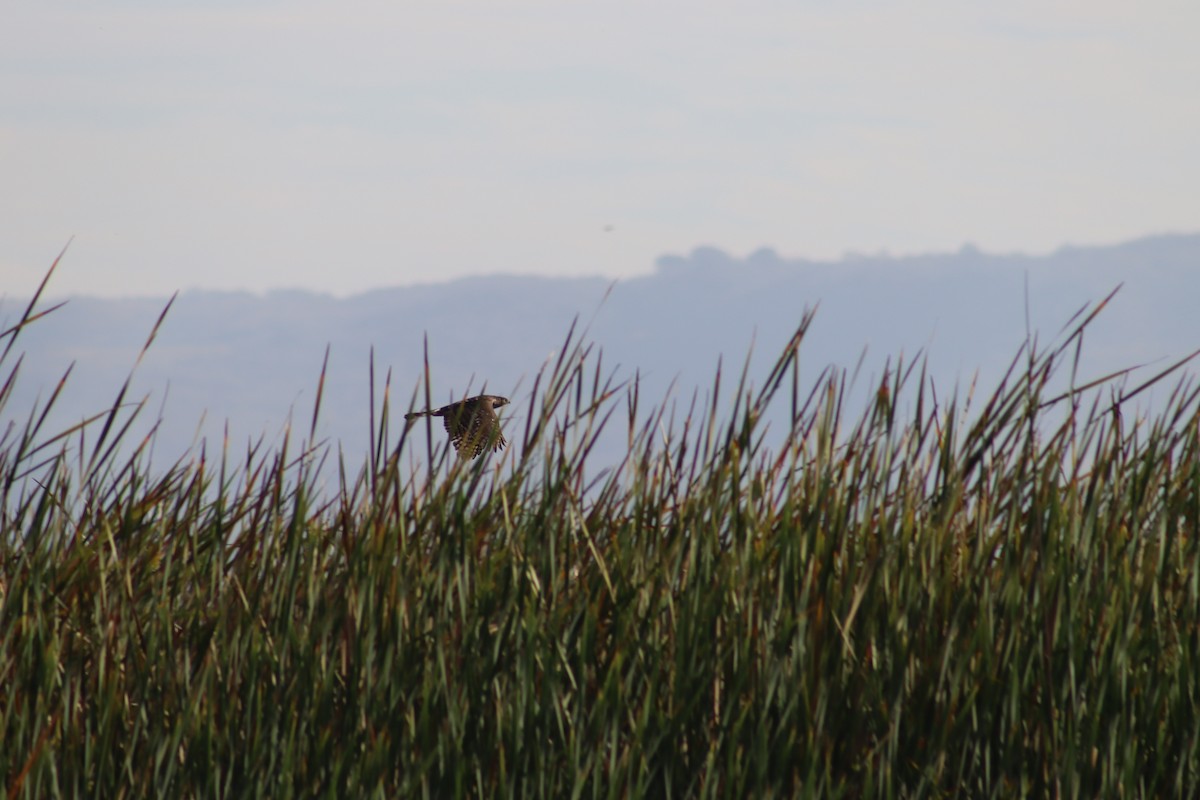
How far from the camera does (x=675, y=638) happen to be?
3.46m

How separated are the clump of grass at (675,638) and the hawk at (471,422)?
0.79 ft

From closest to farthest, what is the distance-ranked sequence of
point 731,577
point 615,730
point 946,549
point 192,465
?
point 615,730
point 731,577
point 946,549
point 192,465

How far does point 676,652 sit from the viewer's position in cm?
336

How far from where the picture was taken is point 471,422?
421 cm

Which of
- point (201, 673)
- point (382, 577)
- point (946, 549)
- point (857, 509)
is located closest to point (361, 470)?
point (382, 577)

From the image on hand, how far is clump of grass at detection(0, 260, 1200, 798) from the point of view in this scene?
3.27m

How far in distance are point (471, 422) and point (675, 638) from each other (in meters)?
1.08

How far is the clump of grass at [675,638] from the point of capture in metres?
3.27

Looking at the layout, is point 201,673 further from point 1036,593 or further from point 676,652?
point 1036,593

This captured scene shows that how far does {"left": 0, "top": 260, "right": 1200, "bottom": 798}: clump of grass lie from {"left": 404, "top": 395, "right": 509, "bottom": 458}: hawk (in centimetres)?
24

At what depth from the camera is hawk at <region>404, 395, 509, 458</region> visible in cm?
416

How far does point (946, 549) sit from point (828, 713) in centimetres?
56

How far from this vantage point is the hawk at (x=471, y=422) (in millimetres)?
4164

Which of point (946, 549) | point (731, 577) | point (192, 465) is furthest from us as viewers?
point (192, 465)
